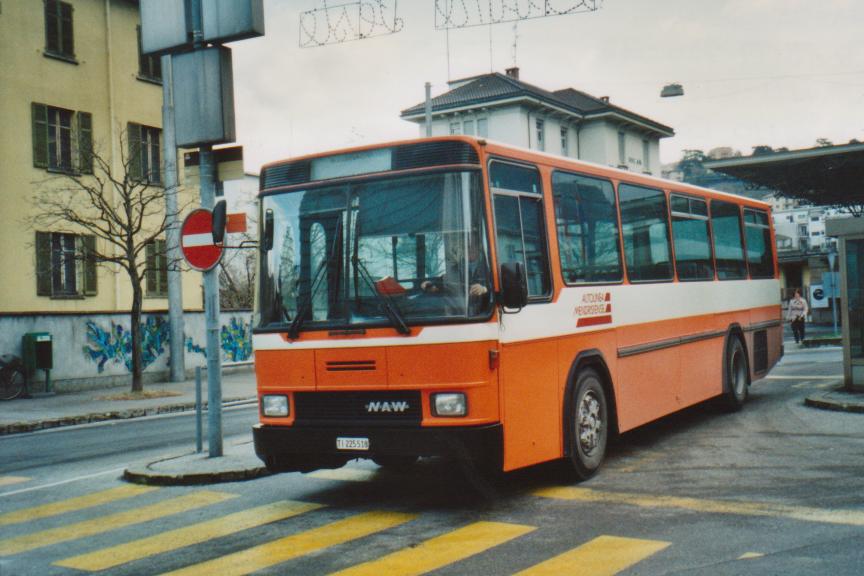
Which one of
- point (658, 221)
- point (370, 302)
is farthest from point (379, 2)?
point (370, 302)

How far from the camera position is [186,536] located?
7.23 metres

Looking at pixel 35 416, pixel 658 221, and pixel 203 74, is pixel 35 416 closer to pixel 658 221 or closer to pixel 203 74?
pixel 203 74

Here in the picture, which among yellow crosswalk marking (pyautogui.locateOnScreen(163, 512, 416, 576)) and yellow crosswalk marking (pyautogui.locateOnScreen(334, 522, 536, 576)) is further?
yellow crosswalk marking (pyautogui.locateOnScreen(163, 512, 416, 576))

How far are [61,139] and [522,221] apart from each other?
21.5 meters

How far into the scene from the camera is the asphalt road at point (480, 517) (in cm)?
616

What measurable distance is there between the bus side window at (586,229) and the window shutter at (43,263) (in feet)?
63.4

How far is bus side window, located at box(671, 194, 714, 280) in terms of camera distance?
11.8m

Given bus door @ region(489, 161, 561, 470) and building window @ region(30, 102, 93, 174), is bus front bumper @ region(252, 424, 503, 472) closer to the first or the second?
bus door @ region(489, 161, 561, 470)

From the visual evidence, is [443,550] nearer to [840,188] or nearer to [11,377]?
[11,377]

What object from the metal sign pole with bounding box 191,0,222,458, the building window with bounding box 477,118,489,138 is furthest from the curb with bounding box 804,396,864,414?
the building window with bounding box 477,118,489,138

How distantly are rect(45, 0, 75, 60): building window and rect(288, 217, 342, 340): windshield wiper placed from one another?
21157mm

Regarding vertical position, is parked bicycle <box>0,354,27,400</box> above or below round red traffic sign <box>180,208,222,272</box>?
below

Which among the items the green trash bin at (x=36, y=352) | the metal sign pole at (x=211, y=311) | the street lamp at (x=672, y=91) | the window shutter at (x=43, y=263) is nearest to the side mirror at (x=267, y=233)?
the metal sign pole at (x=211, y=311)

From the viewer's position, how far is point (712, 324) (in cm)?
1273
